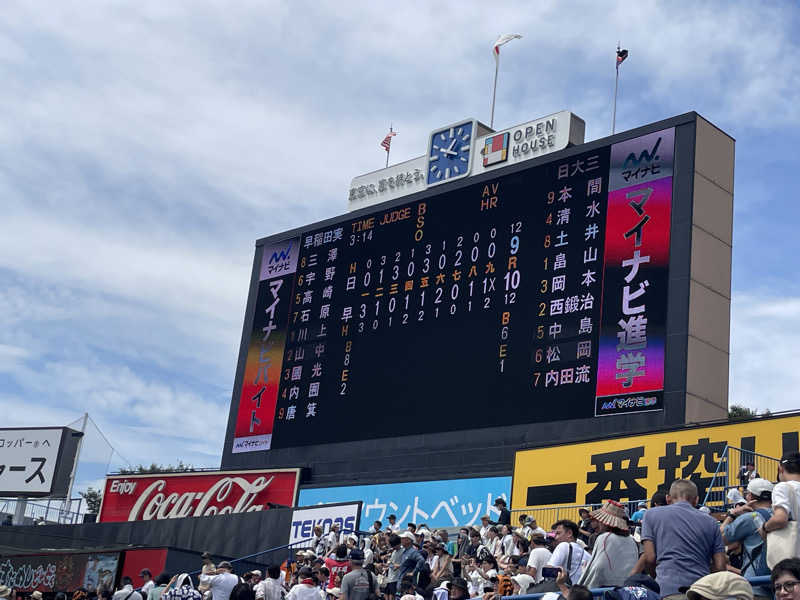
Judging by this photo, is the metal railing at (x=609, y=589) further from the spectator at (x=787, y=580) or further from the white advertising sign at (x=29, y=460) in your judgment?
the white advertising sign at (x=29, y=460)

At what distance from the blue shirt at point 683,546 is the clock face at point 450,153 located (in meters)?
20.4

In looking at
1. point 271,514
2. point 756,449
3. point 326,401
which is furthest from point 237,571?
point 756,449

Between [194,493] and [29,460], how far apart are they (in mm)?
14033

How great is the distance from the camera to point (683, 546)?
727 centimetres

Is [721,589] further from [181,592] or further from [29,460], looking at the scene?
[29,460]

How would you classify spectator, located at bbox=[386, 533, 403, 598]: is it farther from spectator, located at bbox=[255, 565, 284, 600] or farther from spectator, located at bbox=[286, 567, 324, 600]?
spectator, located at bbox=[255, 565, 284, 600]

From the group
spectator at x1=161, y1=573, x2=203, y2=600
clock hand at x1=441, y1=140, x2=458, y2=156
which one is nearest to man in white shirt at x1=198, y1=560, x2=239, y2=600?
spectator at x1=161, y1=573, x2=203, y2=600

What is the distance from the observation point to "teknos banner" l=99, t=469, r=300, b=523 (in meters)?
28.1

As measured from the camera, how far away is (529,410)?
22.7 meters

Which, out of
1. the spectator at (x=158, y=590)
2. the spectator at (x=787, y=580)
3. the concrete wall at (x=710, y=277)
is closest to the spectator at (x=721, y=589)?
the spectator at (x=787, y=580)

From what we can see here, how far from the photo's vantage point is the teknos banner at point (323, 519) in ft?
79.5

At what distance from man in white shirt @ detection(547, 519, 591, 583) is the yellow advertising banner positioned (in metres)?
9.31

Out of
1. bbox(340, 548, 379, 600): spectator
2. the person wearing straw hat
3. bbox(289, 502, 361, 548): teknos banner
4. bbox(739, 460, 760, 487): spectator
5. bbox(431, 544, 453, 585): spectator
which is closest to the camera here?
the person wearing straw hat

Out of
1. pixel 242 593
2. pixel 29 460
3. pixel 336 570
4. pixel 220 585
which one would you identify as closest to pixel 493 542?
pixel 336 570
